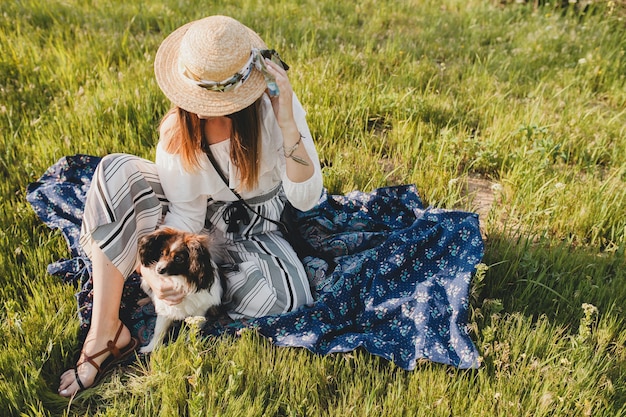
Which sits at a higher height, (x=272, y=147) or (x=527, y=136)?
(x=272, y=147)

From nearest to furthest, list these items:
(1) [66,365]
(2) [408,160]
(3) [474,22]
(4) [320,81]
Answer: (1) [66,365]
(2) [408,160]
(4) [320,81]
(3) [474,22]

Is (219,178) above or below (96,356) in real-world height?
above

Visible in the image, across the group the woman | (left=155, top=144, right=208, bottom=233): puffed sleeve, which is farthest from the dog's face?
(left=155, top=144, right=208, bottom=233): puffed sleeve

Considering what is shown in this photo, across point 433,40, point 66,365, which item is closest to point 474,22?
point 433,40

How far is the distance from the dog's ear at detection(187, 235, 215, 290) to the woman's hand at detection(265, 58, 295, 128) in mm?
716

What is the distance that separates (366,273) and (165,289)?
119 cm

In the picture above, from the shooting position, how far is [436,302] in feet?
10.2

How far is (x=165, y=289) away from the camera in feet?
9.13

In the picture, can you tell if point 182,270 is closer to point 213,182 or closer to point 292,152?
point 213,182

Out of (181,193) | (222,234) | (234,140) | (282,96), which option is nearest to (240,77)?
(282,96)

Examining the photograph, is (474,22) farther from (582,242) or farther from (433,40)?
(582,242)

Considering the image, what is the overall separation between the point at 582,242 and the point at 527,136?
1.06 meters

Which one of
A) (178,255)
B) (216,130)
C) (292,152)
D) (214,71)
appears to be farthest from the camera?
(216,130)

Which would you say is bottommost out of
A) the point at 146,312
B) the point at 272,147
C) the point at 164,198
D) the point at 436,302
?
the point at 146,312
